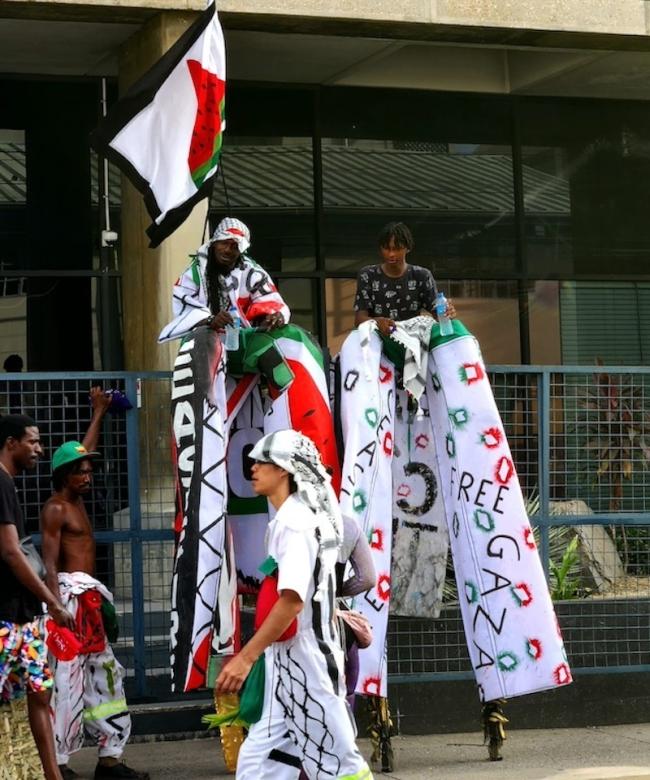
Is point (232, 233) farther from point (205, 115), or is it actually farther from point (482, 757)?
point (482, 757)

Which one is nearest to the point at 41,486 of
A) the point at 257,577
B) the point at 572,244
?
the point at 257,577

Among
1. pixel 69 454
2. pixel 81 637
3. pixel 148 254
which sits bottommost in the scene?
pixel 81 637

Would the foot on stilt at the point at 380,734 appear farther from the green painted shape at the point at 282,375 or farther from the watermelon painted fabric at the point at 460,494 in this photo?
the green painted shape at the point at 282,375

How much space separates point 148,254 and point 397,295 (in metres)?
3.73

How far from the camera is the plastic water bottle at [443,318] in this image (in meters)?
8.81

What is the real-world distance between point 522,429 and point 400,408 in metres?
1.01

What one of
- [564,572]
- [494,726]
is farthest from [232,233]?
[564,572]

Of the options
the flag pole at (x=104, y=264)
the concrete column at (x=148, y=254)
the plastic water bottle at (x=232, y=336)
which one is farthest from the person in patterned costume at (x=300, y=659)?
the flag pole at (x=104, y=264)

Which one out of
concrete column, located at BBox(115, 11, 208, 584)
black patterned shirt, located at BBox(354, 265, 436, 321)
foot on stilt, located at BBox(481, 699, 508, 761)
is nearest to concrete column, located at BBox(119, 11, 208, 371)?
concrete column, located at BBox(115, 11, 208, 584)

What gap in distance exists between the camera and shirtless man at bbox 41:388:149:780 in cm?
802

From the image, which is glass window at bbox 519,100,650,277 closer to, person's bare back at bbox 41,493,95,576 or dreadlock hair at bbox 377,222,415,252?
dreadlock hair at bbox 377,222,415,252

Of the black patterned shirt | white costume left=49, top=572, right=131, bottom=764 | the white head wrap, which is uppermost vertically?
the white head wrap

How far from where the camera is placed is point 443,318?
348 inches

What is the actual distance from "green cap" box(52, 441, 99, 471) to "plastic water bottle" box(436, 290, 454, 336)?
2071 mm
